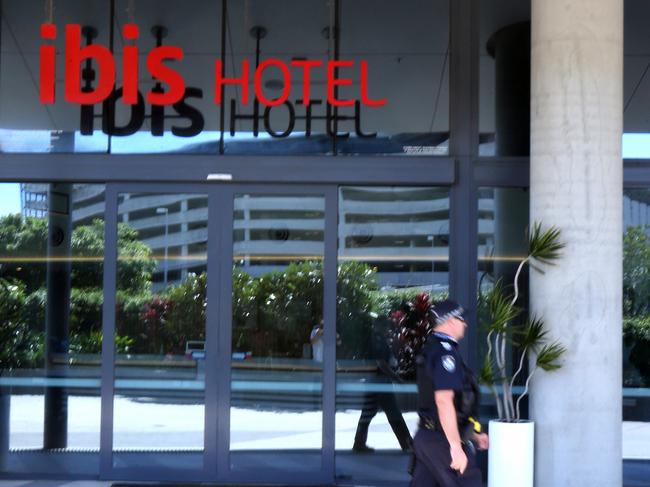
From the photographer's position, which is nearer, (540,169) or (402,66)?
(540,169)

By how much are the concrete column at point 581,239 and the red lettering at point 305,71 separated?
184 centimetres

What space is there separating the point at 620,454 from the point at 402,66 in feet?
11.0

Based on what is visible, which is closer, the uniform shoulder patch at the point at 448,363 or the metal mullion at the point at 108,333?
the uniform shoulder patch at the point at 448,363

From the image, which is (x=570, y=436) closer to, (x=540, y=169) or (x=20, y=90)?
(x=540, y=169)

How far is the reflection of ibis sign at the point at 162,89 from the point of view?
7.54 m

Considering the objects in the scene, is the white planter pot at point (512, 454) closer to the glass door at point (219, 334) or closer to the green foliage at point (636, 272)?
the glass door at point (219, 334)

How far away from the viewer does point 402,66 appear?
7641 millimetres

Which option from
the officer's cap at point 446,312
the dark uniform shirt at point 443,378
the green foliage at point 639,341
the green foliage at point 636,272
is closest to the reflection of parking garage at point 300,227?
the green foliage at point 636,272

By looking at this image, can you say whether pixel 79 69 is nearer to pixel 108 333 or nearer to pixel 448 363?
pixel 108 333

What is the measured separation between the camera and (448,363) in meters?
5.36

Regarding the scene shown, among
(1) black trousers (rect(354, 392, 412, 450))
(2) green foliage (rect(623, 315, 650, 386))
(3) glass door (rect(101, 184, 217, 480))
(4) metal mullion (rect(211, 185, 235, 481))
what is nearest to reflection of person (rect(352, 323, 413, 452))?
(1) black trousers (rect(354, 392, 412, 450))

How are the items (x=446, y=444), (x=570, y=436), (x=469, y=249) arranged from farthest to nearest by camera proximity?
(x=469, y=249) → (x=570, y=436) → (x=446, y=444)

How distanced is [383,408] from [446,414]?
8.45ft

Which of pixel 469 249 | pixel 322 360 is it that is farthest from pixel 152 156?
pixel 469 249
